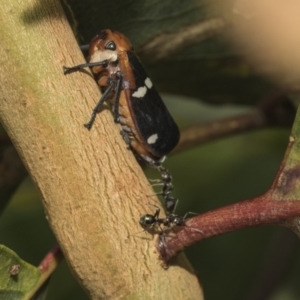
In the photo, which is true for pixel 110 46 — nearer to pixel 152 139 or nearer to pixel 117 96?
pixel 117 96

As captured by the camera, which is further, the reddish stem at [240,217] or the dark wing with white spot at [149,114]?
the dark wing with white spot at [149,114]

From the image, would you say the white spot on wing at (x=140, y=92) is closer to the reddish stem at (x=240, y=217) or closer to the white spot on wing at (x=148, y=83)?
the white spot on wing at (x=148, y=83)

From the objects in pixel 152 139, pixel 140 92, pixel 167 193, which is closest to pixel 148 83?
pixel 140 92

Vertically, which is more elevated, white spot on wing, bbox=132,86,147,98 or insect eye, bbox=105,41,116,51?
insect eye, bbox=105,41,116,51

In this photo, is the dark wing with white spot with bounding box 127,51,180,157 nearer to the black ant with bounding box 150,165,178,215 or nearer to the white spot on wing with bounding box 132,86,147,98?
the white spot on wing with bounding box 132,86,147,98

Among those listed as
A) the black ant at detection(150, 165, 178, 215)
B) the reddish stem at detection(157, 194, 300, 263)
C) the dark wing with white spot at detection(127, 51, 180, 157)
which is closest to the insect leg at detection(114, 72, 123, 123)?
the dark wing with white spot at detection(127, 51, 180, 157)

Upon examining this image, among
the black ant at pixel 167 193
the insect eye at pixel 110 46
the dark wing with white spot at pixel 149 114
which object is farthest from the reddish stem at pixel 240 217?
the insect eye at pixel 110 46
